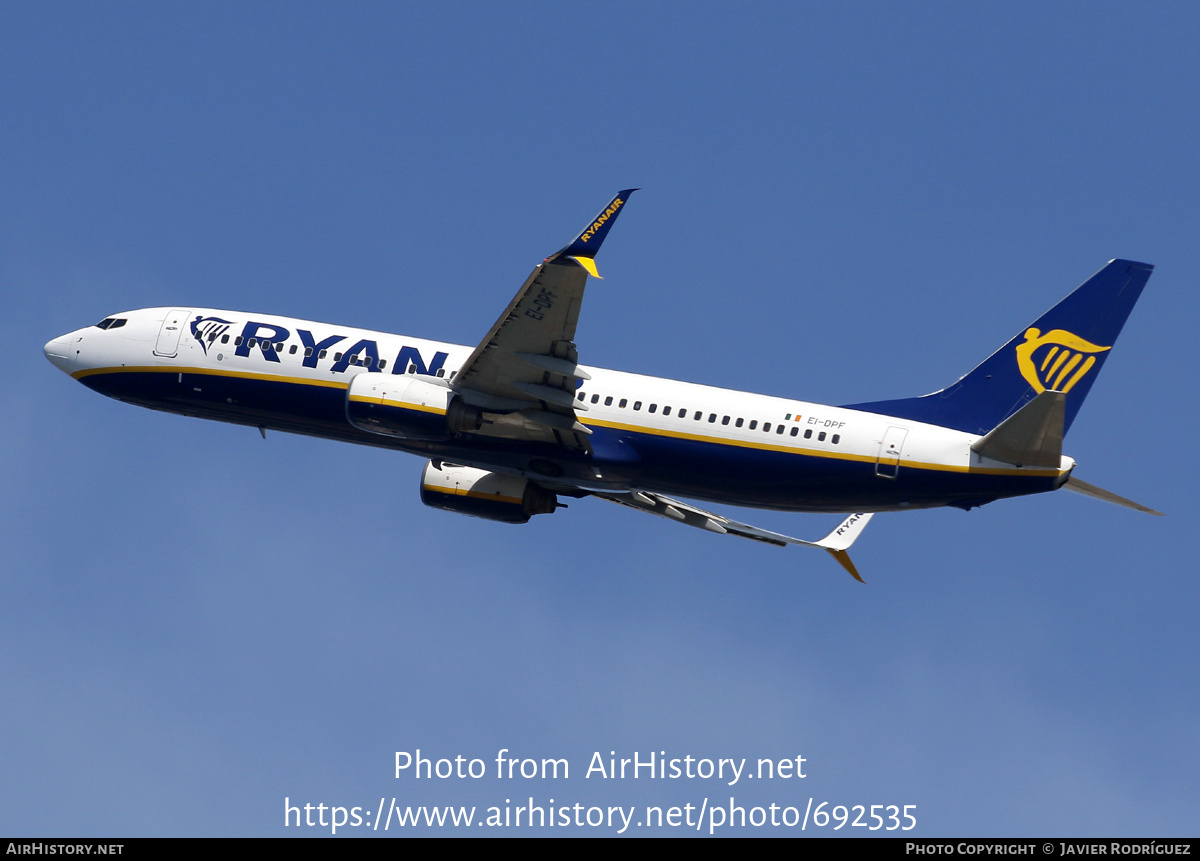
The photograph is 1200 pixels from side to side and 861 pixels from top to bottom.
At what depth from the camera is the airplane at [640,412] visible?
120 ft

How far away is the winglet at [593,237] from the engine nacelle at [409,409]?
269 inches

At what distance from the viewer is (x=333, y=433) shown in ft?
138

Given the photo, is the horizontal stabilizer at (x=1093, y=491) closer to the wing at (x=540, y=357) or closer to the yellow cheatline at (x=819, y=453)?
the yellow cheatline at (x=819, y=453)

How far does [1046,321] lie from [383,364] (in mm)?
19246

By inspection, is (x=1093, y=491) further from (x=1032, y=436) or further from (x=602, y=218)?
(x=602, y=218)

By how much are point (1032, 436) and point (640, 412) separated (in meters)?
10.8

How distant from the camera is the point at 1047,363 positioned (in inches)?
1529

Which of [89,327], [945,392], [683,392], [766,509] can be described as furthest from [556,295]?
[89,327]

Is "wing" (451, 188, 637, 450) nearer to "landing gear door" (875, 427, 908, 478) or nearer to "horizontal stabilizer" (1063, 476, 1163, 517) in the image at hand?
"landing gear door" (875, 427, 908, 478)

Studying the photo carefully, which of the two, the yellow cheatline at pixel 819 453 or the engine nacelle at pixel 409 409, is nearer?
the yellow cheatline at pixel 819 453

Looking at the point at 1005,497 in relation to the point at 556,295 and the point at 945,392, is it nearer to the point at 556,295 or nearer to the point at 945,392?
the point at 945,392

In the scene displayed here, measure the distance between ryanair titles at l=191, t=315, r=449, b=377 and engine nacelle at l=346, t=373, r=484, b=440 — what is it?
2.11 metres

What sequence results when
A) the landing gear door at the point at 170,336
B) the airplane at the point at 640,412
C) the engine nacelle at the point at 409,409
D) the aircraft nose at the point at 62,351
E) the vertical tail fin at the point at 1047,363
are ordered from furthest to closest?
the aircraft nose at the point at 62,351 → the landing gear door at the point at 170,336 → the engine nacelle at the point at 409,409 → the vertical tail fin at the point at 1047,363 → the airplane at the point at 640,412

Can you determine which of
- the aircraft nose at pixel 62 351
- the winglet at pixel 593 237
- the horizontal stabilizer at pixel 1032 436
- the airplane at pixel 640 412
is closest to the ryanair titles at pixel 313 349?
the airplane at pixel 640 412
